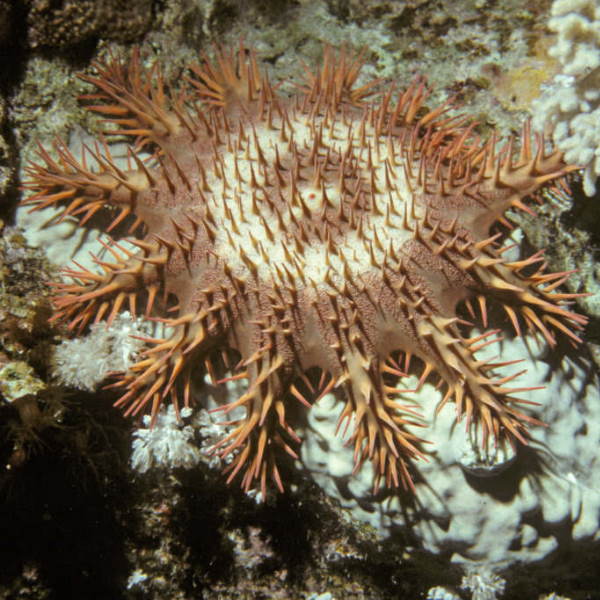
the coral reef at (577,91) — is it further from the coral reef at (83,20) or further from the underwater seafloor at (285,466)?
Result: the coral reef at (83,20)

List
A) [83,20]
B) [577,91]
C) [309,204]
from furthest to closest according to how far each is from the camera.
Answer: [83,20], [577,91], [309,204]

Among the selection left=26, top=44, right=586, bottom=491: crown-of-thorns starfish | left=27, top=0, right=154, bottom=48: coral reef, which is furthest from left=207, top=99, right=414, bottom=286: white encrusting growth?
left=27, top=0, right=154, bottom=48: coral reef

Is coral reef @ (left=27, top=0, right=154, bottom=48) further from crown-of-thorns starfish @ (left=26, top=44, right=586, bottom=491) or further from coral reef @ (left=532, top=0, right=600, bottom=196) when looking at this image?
coral reef @ (left=532, top=0, right=600, bottom=196)

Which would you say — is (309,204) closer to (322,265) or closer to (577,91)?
(322,265)

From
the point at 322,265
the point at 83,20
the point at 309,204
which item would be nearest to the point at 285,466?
the point at 322,265

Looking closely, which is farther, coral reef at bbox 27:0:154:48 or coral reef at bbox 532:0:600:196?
coral reef at bbox 27:0:154:48

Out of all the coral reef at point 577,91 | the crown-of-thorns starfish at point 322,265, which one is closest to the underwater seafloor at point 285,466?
the coral reef at point 577,91
